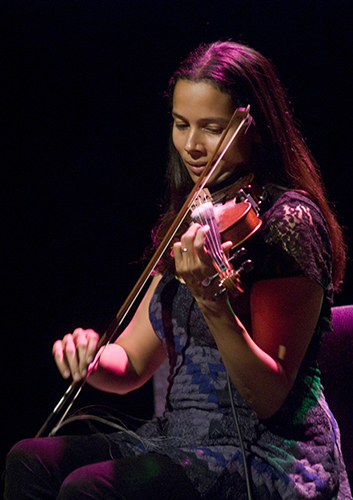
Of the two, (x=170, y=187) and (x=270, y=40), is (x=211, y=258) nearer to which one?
(x=170, y=187)

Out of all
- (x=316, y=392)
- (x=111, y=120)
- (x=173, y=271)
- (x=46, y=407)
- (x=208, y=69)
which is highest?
(x=208, y=69)

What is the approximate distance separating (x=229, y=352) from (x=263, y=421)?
17 cm

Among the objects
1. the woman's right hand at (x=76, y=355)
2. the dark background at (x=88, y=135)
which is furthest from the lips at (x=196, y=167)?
the dark background at (x=88, y=135)

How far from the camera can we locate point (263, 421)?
92cm

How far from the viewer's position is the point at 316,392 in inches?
38.5

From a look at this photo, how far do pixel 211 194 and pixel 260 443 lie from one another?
1.58ft

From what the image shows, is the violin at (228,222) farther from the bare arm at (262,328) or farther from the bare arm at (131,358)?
the bare arm at (131,358)

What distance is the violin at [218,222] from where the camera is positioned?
2.79ft

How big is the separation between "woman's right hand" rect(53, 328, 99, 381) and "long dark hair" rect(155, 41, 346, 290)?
1.61 ft

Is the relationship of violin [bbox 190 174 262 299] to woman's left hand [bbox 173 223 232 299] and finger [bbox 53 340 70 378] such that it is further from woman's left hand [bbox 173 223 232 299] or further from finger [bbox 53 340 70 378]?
finger [bbox 53 340 70 378]

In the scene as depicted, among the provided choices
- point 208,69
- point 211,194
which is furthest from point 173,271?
point 208,69

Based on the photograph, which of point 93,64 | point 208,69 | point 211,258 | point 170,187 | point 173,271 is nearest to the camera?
point 211,258

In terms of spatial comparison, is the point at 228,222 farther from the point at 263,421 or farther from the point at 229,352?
the point at 263,421

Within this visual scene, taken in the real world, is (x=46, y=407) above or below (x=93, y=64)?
below
